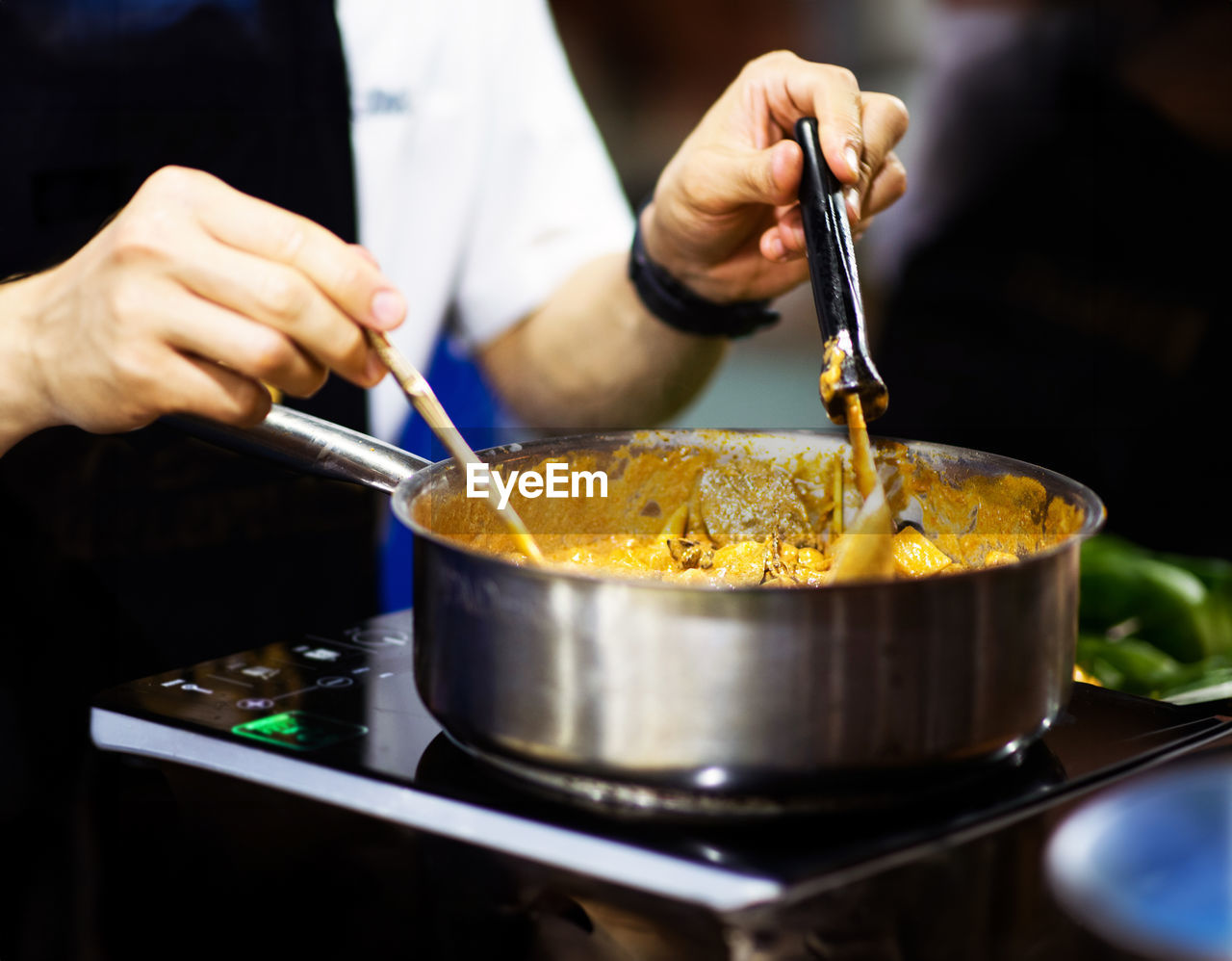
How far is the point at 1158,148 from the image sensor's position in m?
1.73

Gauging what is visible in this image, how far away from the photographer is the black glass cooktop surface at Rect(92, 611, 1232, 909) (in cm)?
49

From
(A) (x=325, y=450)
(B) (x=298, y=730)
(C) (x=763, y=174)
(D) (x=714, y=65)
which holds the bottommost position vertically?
(B) (x=298, y=730)

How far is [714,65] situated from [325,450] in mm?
1080

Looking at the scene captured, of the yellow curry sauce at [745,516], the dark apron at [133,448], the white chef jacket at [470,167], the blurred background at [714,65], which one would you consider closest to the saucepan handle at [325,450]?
the yellow curry sauce at [745,516]

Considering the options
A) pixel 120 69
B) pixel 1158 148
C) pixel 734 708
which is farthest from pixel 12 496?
pixel 1158 148

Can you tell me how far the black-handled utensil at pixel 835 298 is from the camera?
67 cm

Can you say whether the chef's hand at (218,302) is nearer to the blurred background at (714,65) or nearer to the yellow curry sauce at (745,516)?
the yellow curry sauce at (745,516)

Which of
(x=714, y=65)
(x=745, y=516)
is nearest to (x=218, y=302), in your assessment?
(x=745, y=516)

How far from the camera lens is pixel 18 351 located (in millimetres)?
686

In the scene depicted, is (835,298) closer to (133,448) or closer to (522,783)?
(522,783)

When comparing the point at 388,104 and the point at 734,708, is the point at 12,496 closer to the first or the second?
the point at 388,104

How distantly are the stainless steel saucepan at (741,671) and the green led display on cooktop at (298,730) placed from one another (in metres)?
0.11

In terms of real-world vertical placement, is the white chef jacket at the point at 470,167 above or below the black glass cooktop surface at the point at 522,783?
above

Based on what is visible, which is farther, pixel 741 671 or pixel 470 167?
pixel 470 167
